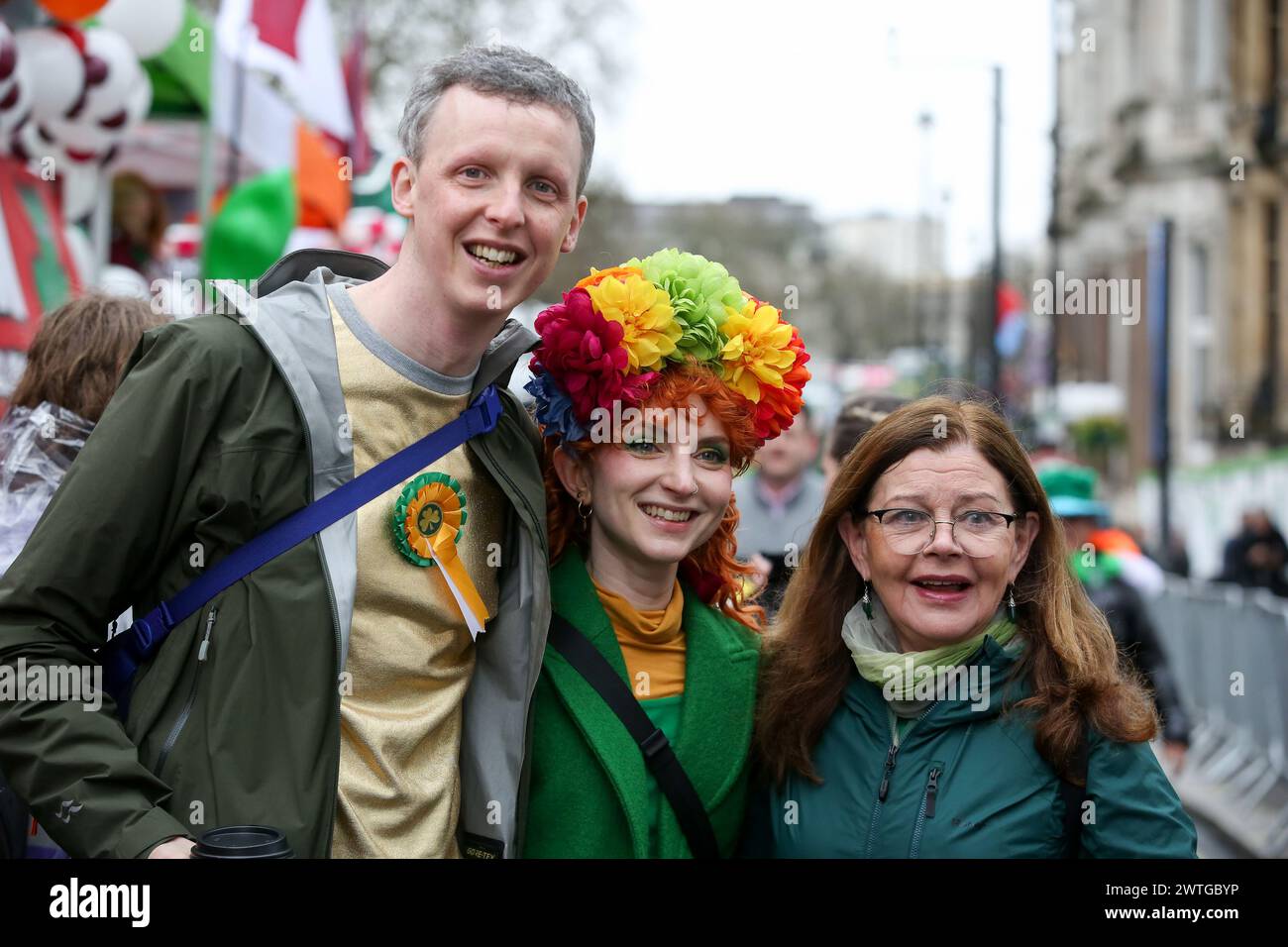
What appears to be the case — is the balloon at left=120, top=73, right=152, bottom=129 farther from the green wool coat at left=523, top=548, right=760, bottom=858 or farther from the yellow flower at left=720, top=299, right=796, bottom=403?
the green wool coat at left=523, top=548, right=760, bottom=858

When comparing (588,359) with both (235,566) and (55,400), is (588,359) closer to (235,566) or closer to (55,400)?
(235,566)

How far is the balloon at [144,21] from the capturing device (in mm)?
7219

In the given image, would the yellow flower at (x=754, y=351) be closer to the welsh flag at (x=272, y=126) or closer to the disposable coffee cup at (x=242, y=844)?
the disposable coffee cup at (x=242, y=844)

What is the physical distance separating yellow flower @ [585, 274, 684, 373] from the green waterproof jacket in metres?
0.61

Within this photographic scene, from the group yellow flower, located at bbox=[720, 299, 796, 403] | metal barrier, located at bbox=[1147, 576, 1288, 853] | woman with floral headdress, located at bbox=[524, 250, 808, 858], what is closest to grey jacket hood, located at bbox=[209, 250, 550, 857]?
woman with floral headdress, located at bbox=[524, 250, 808, 858]

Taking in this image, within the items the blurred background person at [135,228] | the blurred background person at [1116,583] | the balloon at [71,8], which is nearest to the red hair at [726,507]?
the blurred background person at [1116,583]

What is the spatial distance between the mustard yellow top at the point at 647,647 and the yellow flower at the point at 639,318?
50 centimetres

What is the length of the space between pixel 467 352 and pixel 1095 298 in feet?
13.3

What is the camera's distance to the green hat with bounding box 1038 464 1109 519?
7.65m

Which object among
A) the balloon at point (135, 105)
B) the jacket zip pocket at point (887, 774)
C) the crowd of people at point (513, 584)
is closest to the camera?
the crowd of people at point (513, 584)

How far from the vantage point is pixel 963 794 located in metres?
2.81

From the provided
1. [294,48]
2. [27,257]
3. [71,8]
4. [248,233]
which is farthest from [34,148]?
[294,48]

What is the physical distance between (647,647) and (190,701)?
3.30ft
